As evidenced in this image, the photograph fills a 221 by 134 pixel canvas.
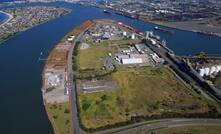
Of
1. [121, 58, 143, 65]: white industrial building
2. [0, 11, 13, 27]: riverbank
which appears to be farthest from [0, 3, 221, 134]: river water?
[0, 11, 13, 27]: riverbank

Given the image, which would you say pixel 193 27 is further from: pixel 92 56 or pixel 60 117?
pixel 60 117

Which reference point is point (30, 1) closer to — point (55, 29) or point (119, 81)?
point (55, 29)

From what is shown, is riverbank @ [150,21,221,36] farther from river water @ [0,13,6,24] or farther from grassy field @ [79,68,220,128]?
river water @ [0,13,6,24]

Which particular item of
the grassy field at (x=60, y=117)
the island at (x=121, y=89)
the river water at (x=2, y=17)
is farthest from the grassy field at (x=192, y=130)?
the river water at (x=2, y=17)

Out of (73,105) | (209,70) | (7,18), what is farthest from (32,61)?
(7,18)

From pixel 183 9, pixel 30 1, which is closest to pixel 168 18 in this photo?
pixel 183 9
